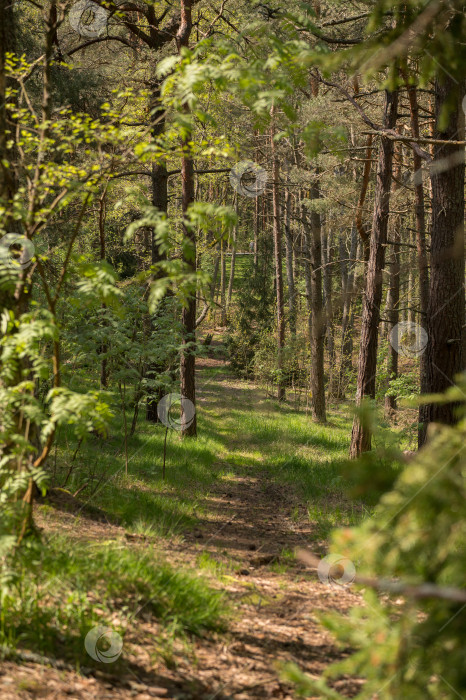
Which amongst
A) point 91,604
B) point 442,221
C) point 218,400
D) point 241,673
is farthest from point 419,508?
point 218,400

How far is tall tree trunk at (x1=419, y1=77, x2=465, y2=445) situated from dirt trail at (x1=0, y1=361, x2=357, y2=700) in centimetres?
255

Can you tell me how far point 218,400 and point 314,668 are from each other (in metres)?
13.4

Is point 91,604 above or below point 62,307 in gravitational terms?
below

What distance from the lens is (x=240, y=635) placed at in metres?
3.70

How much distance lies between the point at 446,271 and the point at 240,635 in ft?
16.0

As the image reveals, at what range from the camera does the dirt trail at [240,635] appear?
2838 mm

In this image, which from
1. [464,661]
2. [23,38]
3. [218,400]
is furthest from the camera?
[218,400]

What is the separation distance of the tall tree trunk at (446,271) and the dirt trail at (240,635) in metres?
2.55

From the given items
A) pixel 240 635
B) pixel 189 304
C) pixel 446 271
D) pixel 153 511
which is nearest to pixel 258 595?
pixel 240 635

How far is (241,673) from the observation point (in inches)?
129

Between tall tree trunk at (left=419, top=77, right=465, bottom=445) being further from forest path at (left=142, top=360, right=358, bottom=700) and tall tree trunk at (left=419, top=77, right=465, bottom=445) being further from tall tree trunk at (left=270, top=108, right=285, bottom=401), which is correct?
tall tree trunk at (left=270, top=108, right=285, bottom=401)

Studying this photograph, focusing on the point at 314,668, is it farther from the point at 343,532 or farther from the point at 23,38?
the point at 23,38

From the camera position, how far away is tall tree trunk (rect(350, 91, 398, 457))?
9242 mm

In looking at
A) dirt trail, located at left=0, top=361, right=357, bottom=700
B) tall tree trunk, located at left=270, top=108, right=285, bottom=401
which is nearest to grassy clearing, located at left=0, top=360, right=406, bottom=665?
dirt trail, located at left=0, top=361, right=357, bottom=700
